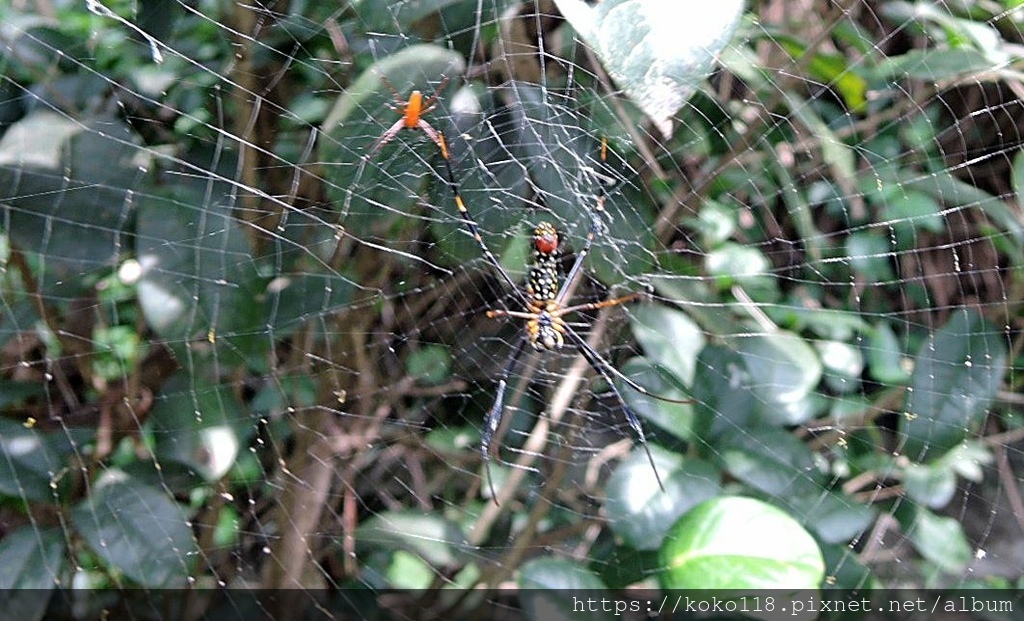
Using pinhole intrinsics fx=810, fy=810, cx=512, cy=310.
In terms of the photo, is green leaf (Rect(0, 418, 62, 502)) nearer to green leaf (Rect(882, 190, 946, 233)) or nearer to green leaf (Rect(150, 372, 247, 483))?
green leaf (Rect(150, 372, 247, 483))

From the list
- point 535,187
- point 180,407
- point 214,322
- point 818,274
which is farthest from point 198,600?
point 818,274

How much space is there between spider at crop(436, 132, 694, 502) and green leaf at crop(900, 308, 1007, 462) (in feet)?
0.81

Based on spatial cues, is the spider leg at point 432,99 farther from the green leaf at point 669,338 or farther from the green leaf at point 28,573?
the green leaf at point 28,573

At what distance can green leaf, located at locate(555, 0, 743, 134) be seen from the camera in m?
0.57

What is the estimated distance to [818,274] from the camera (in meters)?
0.91

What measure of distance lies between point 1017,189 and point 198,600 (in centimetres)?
94

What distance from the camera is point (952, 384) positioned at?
0.81m

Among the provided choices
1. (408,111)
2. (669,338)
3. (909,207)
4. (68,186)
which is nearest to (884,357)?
(909,207)

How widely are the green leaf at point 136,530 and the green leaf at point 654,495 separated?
397mm

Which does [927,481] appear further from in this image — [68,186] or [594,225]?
[68,186]

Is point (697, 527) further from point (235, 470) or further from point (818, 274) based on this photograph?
point (235, 470)

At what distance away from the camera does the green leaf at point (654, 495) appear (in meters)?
0.73

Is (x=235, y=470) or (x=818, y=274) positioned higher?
(x=818, y=274)

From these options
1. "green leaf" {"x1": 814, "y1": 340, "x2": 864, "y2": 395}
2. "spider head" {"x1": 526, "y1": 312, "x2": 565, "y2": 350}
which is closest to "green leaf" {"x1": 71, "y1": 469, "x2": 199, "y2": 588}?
"spider head" {"x1": 526, "y1": 312, "x2": 565, "y2": 350}
